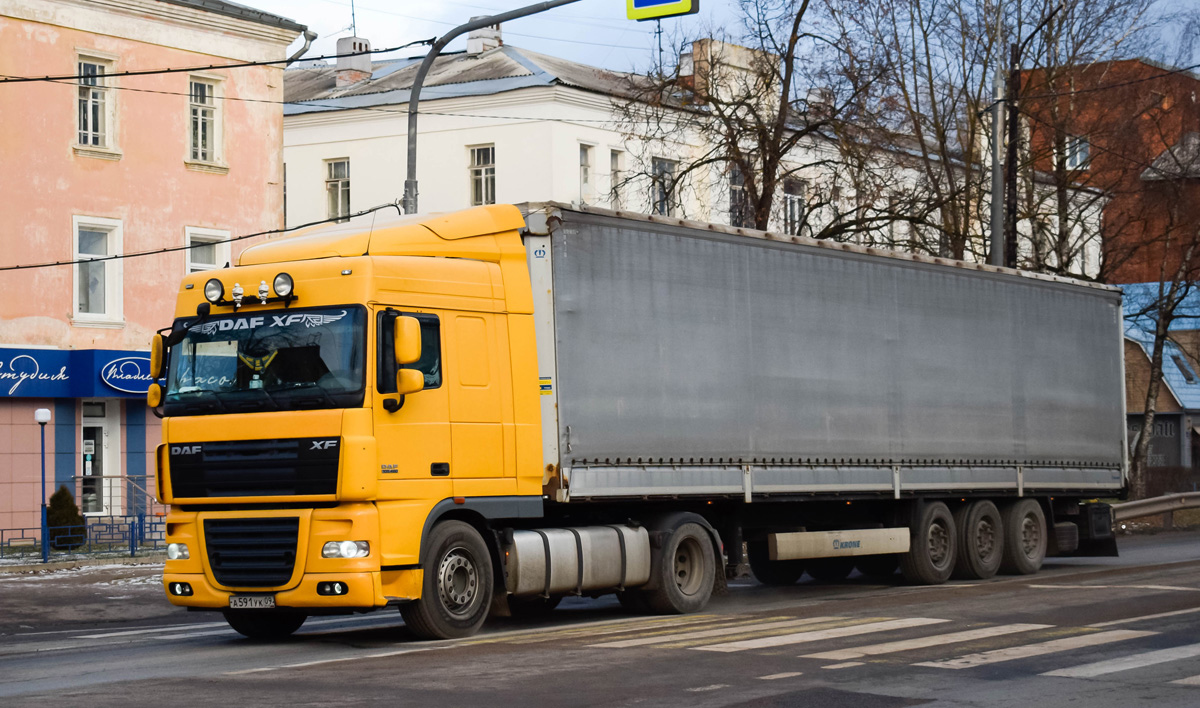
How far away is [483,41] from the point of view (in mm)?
50875

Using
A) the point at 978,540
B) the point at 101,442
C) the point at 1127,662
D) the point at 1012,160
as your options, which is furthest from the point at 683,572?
the point at 101,442

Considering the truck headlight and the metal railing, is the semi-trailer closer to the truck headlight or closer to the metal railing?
the truck headlight

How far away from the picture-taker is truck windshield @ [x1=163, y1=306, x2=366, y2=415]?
12406 millimetres

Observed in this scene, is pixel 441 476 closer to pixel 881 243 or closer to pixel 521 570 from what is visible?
pixel 521 570

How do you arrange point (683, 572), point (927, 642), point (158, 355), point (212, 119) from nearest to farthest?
point (927, 642), point (158, 355), point (683, 572), point (212, 119)

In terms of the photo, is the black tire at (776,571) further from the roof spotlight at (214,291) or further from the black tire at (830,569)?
the roof spotlight at (214,291)

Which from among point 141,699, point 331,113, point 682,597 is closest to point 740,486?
point 682,597

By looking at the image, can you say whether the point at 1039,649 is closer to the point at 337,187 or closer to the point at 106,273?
the point at 106,273

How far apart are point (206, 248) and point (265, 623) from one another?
2096 cm

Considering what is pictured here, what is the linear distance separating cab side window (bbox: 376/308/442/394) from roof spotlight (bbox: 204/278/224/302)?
5.03 ft

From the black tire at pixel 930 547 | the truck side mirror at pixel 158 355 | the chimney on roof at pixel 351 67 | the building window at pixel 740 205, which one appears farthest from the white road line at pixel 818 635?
the chimney on roof at pixel 351 67

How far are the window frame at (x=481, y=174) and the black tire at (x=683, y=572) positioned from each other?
32.6 m

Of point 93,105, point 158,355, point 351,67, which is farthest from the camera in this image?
point 351,67

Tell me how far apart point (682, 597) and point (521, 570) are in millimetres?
2142
